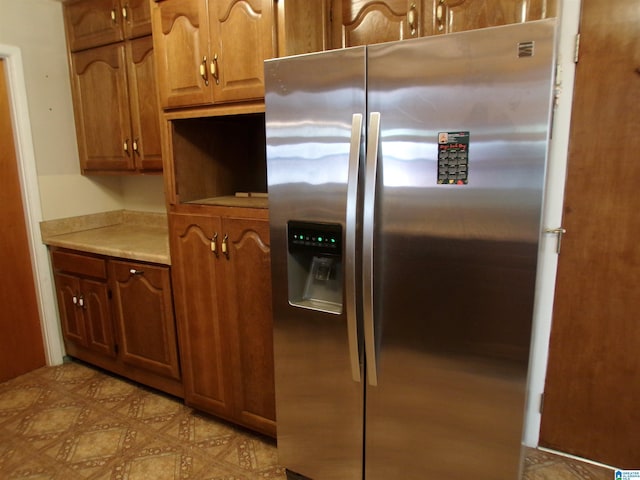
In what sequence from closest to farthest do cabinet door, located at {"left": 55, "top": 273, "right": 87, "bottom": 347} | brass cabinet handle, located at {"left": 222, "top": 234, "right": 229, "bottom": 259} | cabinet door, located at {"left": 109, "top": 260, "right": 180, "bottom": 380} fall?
brass cabinet handle, located at {"left": 222, "top": 234, "right": 229, "bottom": 259} < cabinet door, located at {"left": 109, "top": 260, "right": 180, "bottom": 380} < cabinet door, located at {"left": 55, "top": 273, "right": 87, "bottom": 347}

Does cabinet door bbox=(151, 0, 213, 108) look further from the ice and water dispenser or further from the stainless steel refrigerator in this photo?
the ice and water dispenser

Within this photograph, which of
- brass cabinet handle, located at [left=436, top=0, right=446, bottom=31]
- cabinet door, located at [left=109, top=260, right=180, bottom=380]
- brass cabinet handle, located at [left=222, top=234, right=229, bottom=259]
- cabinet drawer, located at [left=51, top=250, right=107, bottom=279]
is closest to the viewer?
brass cabinet handle, located at [left=436, top=0, right=446, bottom=31]

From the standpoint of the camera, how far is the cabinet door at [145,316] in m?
2.24

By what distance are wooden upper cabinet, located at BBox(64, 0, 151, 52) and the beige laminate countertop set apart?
1133mm

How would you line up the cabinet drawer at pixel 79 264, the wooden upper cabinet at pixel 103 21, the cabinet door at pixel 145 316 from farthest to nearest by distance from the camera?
the cabinet drawer at pixel 79 264
the wooden upper cabinet at pixel 103 21
the cabinet door at pixel 145 316

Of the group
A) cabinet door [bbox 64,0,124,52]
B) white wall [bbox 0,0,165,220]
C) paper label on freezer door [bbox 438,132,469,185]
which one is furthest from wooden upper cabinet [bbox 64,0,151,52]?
paper label on freezer door [bbox 438,132,469,185]

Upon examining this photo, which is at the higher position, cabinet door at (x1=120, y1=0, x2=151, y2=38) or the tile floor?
cabinet door at (x1=120, y1=0, x2=151, y2=38)

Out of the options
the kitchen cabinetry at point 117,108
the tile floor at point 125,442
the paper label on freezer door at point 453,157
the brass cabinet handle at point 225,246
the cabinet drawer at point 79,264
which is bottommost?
the tile floor at point 125,442

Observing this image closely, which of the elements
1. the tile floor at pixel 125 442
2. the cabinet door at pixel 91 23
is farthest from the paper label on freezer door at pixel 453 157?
the cabinet door at pixel 91 23

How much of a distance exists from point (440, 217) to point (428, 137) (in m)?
0.24

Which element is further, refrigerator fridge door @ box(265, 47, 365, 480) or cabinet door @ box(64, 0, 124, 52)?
cabinet door @ box(64, 0, 124, 52)

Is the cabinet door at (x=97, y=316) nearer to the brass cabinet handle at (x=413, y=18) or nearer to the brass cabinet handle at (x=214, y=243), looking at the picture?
the brass cabinet handle at (x=214, y=243)

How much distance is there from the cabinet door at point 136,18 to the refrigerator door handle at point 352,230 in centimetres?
171

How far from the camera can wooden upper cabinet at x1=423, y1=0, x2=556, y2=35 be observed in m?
1.35
